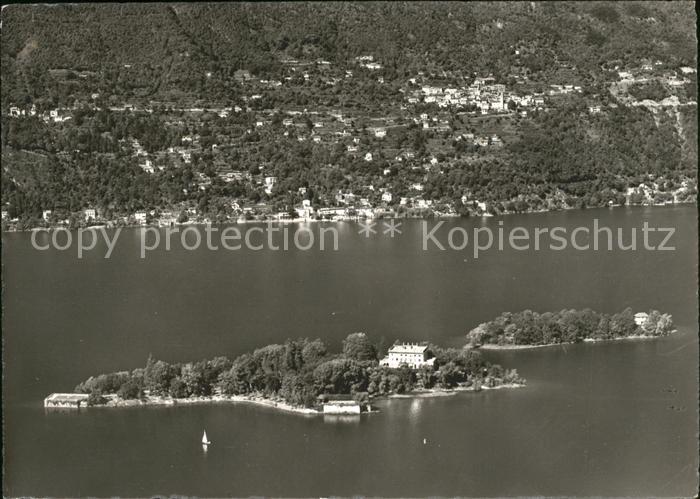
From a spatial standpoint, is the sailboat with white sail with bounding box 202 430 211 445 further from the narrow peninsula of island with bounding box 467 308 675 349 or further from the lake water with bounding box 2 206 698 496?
the narrow peninsula of island with bounding box 467 308 675 349

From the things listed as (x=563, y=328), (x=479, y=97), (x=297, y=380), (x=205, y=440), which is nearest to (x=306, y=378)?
(x=297, y=380)

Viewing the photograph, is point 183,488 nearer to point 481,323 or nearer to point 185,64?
point 481,323

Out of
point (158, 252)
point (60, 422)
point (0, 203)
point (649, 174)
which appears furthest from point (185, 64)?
point (60, 422)

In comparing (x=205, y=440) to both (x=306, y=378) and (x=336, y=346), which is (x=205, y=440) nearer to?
(x=306, y=378)

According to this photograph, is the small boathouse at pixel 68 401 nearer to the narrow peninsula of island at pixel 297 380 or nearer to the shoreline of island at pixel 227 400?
the narrow peninsula of island at pixel 297 380

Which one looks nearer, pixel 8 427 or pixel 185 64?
pixel 8 427
